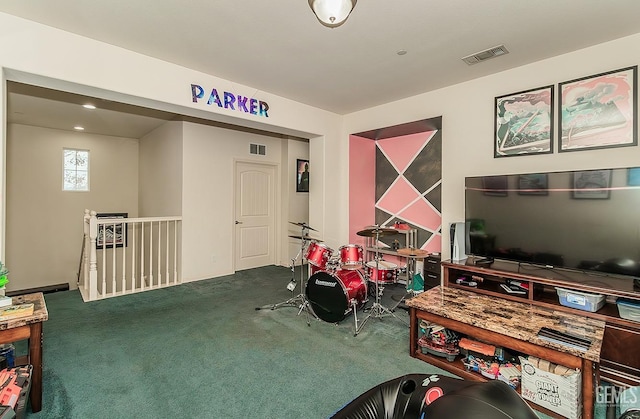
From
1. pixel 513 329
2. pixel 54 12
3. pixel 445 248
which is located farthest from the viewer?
pixel 445 248

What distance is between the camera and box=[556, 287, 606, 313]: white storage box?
2.27 metres

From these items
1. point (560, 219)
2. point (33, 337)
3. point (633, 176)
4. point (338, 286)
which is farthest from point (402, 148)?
point (33, 337)

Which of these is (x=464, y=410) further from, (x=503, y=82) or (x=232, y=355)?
(x=503, y=82)

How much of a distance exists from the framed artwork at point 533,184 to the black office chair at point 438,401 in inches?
88.0

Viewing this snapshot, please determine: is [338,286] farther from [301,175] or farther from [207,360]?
[301,175]

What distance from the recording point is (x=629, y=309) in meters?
2.13

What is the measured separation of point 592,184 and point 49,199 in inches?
330

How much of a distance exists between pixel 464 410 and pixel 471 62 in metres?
3.15

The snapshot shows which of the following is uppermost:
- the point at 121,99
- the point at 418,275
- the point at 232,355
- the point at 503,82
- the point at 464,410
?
the point at 503,82

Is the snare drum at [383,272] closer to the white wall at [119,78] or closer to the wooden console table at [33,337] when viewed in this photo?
the white wall at [119,78]

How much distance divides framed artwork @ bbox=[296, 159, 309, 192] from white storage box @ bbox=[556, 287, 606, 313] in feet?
14.6

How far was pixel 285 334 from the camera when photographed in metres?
2.94

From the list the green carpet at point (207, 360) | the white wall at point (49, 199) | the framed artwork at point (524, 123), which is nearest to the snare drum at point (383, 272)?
the green carpet at point (207, 360)

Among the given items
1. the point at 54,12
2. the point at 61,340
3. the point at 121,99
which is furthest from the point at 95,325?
the point at 54,12
